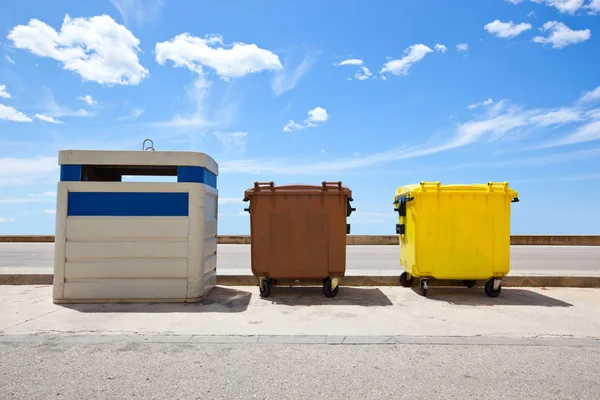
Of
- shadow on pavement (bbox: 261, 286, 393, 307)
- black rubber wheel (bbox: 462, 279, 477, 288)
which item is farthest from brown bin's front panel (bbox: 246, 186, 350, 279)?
black rubber wheel (bbox: 462, 279, 477, 288)

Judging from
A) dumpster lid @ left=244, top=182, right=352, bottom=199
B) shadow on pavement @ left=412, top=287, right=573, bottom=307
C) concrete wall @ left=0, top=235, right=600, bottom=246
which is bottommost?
shadow on pavement @ left=412, top=287, right=573, bottom=307

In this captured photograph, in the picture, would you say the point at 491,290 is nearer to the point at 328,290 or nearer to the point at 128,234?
the point at 328,290

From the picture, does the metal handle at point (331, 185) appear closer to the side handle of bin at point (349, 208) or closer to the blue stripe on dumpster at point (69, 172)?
the side handle of bin at point (349, 208)

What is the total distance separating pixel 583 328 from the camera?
16.0ft

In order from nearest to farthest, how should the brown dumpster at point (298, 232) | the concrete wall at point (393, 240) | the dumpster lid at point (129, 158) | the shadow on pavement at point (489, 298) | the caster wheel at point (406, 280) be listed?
the dumpster lid at point (129, 158) < the shadow on pavement at point (489, 298) < the brown dumpster at point (298, 232) < the caster wheel at point (406, 280) < the concrete wall at point (393, 240)

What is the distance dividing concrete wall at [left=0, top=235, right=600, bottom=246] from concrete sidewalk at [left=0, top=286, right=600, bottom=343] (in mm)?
13419

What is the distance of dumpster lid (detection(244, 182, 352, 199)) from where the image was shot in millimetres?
6562

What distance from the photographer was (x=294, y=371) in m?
3.33

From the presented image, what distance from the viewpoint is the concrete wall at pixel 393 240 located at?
20594mm

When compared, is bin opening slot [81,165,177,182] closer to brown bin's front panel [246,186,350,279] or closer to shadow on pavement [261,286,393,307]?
brown bin's front panel [246,186,350,279]

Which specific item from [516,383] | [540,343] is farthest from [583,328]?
[516,383]

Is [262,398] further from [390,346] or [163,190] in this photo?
[163,190]

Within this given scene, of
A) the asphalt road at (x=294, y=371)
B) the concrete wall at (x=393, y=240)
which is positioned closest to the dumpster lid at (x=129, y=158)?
the asphalt road at (x=294, y=371)

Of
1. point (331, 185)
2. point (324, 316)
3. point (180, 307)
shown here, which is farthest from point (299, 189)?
point (180, 307)
